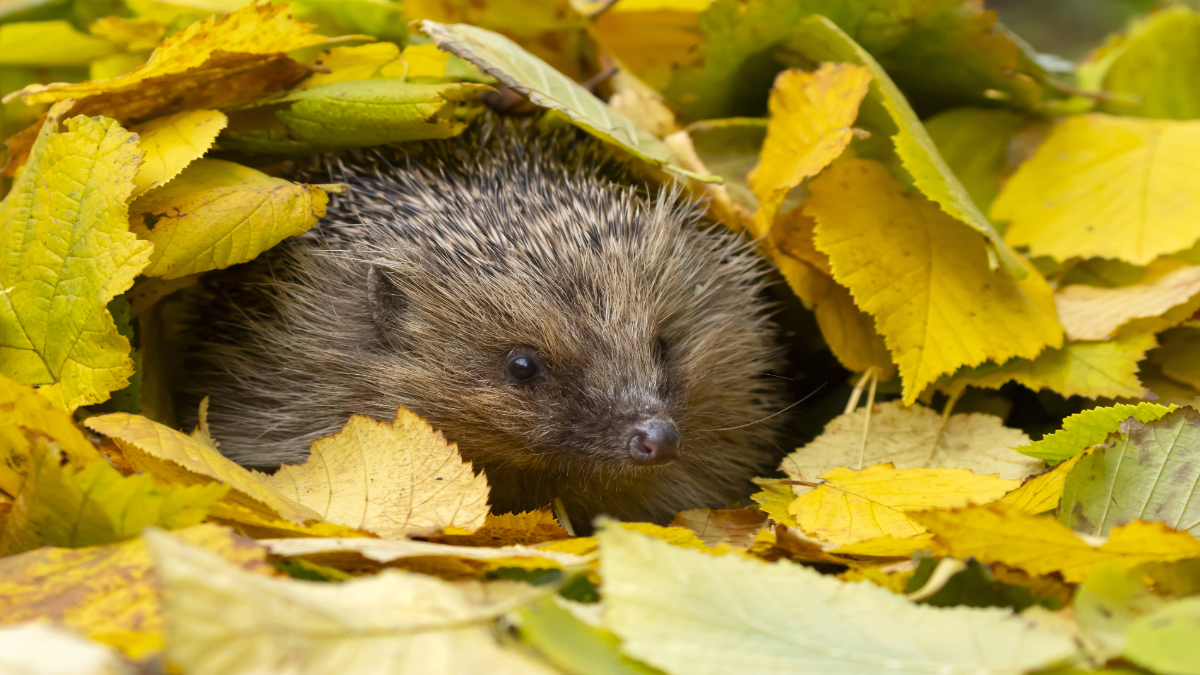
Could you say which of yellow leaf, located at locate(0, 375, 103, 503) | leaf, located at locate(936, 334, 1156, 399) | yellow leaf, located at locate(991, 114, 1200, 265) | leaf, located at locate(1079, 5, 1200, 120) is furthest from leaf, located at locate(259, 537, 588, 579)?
leaf, located at locate(1079, 5, 1200, 120)

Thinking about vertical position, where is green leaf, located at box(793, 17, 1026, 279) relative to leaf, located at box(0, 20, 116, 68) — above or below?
below

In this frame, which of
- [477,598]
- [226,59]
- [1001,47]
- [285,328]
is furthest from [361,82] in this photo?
[1001,47]

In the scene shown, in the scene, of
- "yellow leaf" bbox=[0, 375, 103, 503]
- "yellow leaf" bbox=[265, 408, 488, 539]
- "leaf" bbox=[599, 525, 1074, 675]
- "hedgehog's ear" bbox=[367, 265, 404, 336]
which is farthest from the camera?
"hedgehog's ear" bbox=[367, 265, 404, 336]

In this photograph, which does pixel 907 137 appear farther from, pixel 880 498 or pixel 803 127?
pixel 880 498

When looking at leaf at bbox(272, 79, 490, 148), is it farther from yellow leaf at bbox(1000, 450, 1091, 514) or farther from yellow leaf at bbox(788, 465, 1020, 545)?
yellow leaf at bbox(1000, 450, 1091, 514)

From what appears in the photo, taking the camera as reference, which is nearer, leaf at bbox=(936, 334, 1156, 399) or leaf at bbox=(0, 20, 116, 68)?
leaf at bbox=(936, 334, 1156, 399)

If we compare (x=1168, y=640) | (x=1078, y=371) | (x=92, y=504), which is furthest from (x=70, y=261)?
(x=1078, y=371)

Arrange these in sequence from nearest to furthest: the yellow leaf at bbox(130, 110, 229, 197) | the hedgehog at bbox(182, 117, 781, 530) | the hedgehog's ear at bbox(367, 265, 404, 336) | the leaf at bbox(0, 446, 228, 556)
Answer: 1. the leaf at bbox(0, 446, 228, 556)
2. the yellow leaf at bbox(130, 110, 229, 197)
3. the hedgehog at bbox(182, 117, 781, 530)
4. the hedgehog's ear at bbox(367, 265, 404, 336)
